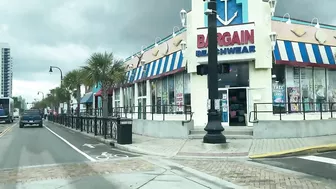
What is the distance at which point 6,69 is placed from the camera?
124062mm

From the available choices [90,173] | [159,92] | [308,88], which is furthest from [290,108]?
[90,173]

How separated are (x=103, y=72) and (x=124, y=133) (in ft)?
29.5

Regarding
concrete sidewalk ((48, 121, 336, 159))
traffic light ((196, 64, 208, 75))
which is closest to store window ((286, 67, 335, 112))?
concrete sidewalk ((48, 121, 336, 159))

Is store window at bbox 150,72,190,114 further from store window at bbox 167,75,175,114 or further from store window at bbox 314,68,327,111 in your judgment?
store window at bbox 314,68,327,111

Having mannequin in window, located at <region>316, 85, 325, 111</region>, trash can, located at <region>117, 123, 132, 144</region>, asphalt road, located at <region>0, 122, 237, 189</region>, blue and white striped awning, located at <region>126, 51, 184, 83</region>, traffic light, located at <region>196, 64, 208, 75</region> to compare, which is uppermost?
blue and white striped awning, located at <region>126, 51, 184, 83</region>

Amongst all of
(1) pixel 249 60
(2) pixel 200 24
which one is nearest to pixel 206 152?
(1) pixel 249 60

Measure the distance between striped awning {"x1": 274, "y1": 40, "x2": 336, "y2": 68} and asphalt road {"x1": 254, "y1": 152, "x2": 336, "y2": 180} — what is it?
8.40 meters

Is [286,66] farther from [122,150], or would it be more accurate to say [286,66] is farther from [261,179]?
[261,179]

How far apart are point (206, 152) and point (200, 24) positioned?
9980mm

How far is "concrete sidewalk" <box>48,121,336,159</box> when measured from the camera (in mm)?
12656

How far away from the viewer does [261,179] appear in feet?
27.6

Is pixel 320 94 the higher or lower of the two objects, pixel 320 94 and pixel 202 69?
the lower

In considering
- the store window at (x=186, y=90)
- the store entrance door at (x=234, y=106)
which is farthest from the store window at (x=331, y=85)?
the store window at (x=186, y=90)

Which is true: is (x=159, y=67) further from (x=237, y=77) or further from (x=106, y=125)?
(x=106, y=125)
